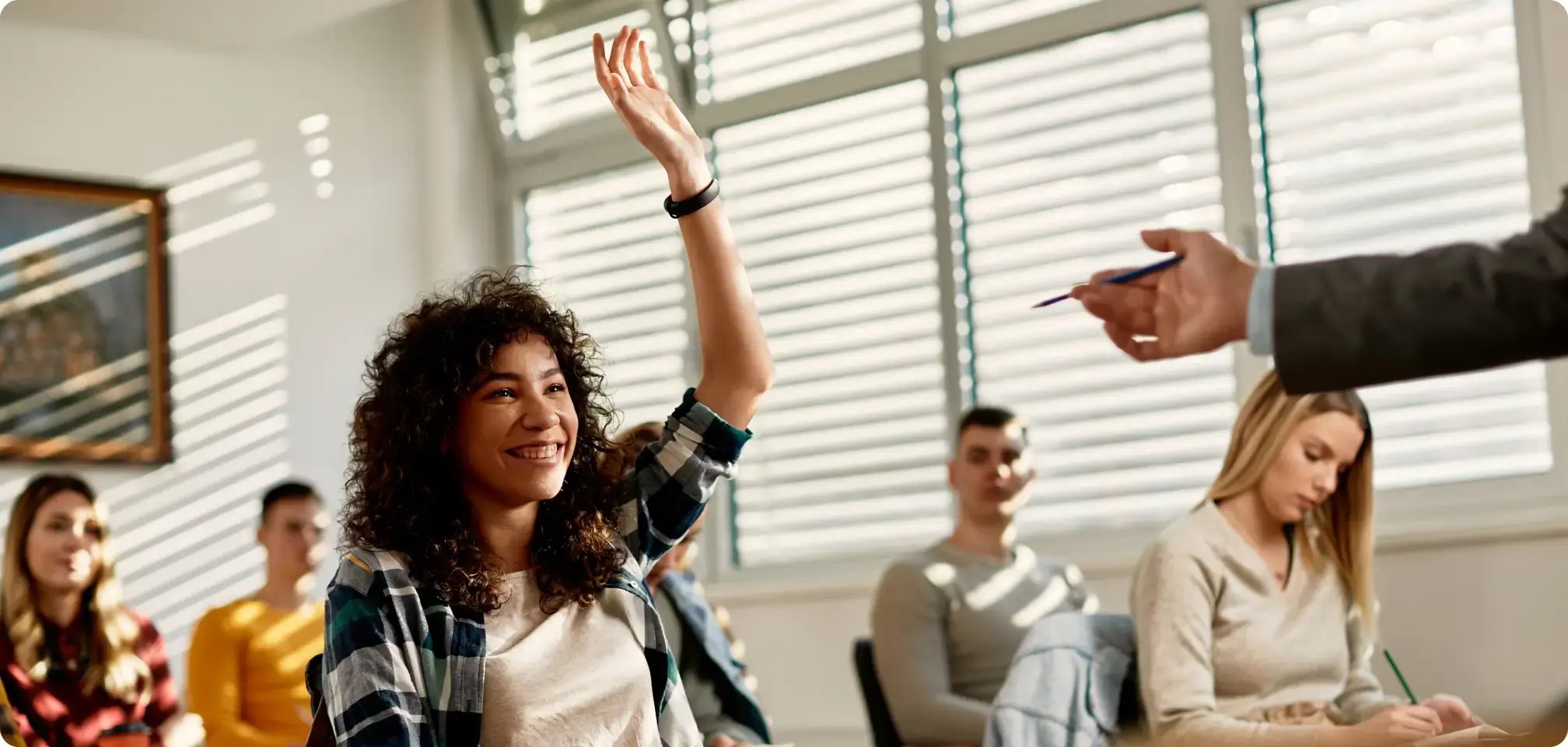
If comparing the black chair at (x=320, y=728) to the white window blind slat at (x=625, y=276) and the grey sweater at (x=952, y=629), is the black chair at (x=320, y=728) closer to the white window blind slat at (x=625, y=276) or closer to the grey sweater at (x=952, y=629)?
the grey sweater at (x=952, y=629)

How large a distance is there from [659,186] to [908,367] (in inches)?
45.4

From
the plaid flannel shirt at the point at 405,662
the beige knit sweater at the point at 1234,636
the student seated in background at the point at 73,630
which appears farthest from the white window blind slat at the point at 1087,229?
the plaid flannel shirt at the point at 405,662

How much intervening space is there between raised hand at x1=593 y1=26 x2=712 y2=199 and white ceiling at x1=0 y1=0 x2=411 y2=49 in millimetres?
3254

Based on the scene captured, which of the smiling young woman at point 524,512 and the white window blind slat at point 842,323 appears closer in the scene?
the smiling young woman at point 524,512

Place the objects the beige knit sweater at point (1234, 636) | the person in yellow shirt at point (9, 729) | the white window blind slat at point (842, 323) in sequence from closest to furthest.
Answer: the beige knit sweater at point (1234, 636) < the person in yellow shirt at point (9, 729) < the white window blind slat at point (842, 323)

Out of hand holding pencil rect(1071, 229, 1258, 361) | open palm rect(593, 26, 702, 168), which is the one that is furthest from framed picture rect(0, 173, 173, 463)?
hand holding pencil rect(1071, 229, 1258, 361)

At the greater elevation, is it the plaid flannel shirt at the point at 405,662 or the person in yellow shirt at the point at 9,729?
the plaid flannel shirt at the point at 405,662

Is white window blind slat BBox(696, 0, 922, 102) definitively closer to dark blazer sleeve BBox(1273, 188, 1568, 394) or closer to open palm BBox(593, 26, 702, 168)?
open palm BBox(593, 26, 702, 168)

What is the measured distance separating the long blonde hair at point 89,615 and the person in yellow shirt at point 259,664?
5.6 inches

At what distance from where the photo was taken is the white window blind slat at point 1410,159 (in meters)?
3.82

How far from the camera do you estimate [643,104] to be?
5.91 feet

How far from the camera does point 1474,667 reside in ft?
11.9

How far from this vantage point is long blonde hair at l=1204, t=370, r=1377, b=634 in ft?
10.1

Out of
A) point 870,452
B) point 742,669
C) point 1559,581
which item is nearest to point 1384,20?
point 1559,581
